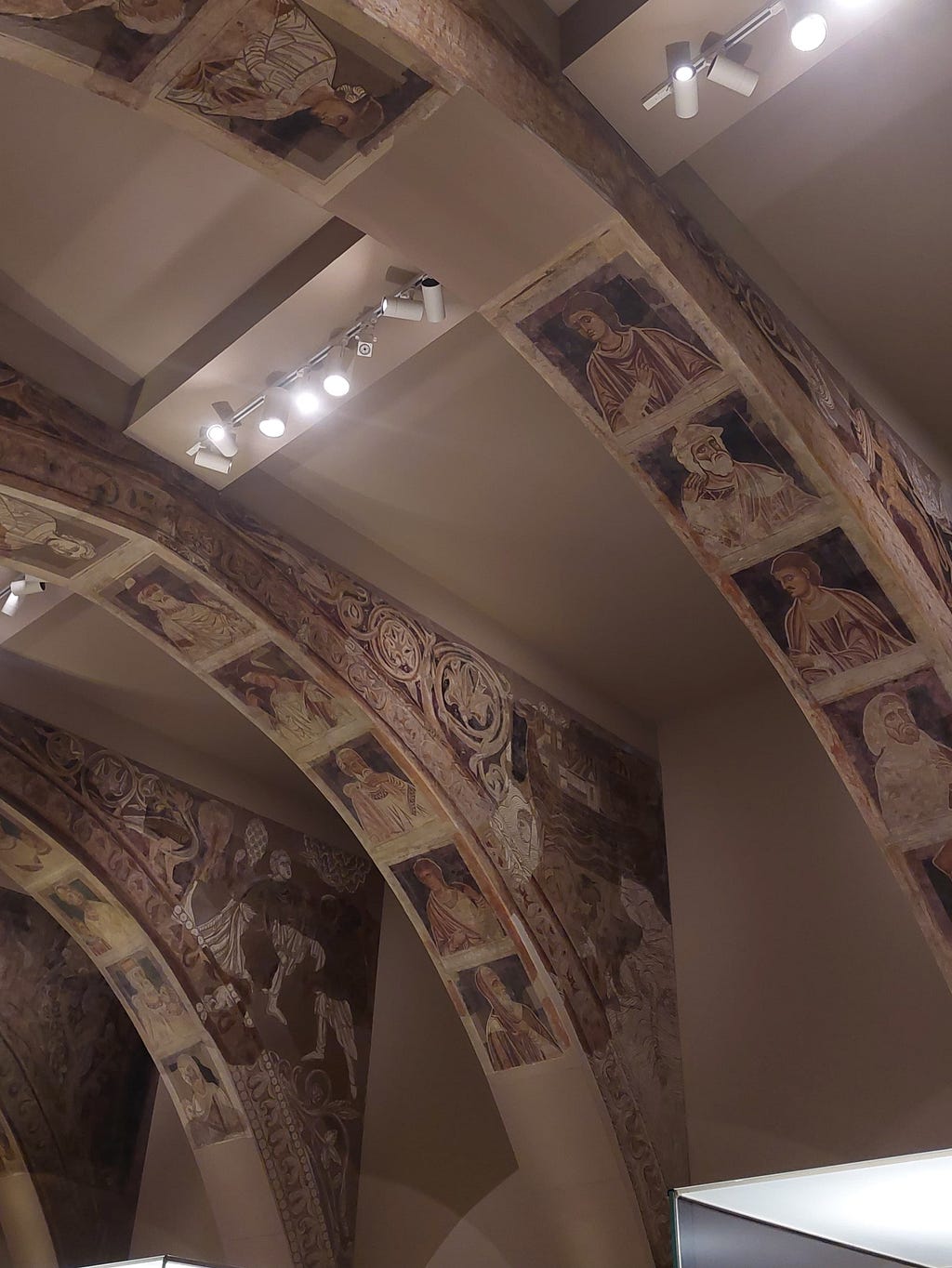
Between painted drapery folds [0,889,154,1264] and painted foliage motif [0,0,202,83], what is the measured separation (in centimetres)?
777

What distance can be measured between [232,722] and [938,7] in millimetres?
6736

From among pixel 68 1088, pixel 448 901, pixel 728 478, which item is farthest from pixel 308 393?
pixel 68 1088

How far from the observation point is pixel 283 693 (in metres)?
7.07

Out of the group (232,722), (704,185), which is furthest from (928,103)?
(232,722)

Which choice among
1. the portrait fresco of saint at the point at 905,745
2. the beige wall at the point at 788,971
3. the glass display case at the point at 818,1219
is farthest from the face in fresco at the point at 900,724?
the glass display case at the point at 818,1219

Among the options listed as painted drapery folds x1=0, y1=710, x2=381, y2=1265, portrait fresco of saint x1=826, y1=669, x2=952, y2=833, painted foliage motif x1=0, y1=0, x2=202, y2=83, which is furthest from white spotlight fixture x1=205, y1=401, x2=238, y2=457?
portrait fresco of saint x1=826, y1=669, x2=952, y2=833

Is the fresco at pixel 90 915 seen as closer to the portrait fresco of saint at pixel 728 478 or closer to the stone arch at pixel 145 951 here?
the stone arch at pixel 145 951

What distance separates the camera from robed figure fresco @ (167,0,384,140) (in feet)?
12.5

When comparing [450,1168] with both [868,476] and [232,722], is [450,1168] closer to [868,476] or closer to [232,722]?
[232,722]

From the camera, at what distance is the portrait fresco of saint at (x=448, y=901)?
7.20 meters

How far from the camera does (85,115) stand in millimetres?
5043

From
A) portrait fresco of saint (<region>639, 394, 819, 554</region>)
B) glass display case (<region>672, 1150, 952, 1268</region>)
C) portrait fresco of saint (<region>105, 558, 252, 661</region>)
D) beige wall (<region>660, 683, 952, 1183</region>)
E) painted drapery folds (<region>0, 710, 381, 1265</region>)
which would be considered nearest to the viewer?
glass display case (<region>672, 1150, 952, 1268</region>)

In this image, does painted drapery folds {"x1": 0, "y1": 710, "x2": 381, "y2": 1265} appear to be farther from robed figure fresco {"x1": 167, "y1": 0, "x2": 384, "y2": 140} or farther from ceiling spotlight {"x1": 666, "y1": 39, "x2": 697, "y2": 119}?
ceiling spotlight {"x1": 666, "y1": 39, "x2": 697, "y2": 119}

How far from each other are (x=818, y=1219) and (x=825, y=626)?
3.76 metres
